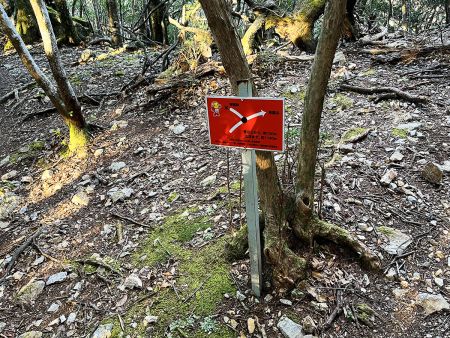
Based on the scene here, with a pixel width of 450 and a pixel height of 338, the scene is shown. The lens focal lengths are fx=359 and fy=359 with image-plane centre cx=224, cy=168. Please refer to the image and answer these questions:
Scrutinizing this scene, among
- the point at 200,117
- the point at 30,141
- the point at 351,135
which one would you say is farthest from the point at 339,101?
the point at 30,141

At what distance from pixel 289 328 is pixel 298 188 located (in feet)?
3.92

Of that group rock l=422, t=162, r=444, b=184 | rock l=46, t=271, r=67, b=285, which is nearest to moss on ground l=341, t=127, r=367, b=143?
rock l=422, t=162, r=444, b=184

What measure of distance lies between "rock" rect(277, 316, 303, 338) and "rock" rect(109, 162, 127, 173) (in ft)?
12.2

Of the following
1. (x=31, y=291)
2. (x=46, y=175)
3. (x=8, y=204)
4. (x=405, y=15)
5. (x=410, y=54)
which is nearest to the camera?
(x=31, y=291)

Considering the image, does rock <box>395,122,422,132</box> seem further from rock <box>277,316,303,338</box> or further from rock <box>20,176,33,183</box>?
rock <box>20,176,33,183</box>

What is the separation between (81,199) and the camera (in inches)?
202

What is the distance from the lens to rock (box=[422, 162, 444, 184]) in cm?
406

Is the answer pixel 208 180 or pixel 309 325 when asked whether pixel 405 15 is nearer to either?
pixel 208 180

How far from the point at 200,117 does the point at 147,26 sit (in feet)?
34.1

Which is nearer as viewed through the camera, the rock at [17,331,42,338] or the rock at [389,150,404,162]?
the rock at [17,331,42,338]

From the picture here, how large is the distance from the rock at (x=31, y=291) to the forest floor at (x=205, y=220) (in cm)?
1

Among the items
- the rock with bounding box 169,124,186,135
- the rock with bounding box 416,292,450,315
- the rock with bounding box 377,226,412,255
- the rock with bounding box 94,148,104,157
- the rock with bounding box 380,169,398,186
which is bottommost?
the rock with bounding box 416,292,450,315

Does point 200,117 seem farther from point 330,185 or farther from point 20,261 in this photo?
point 20,261

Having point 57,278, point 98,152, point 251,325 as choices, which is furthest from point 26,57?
point 251,325
